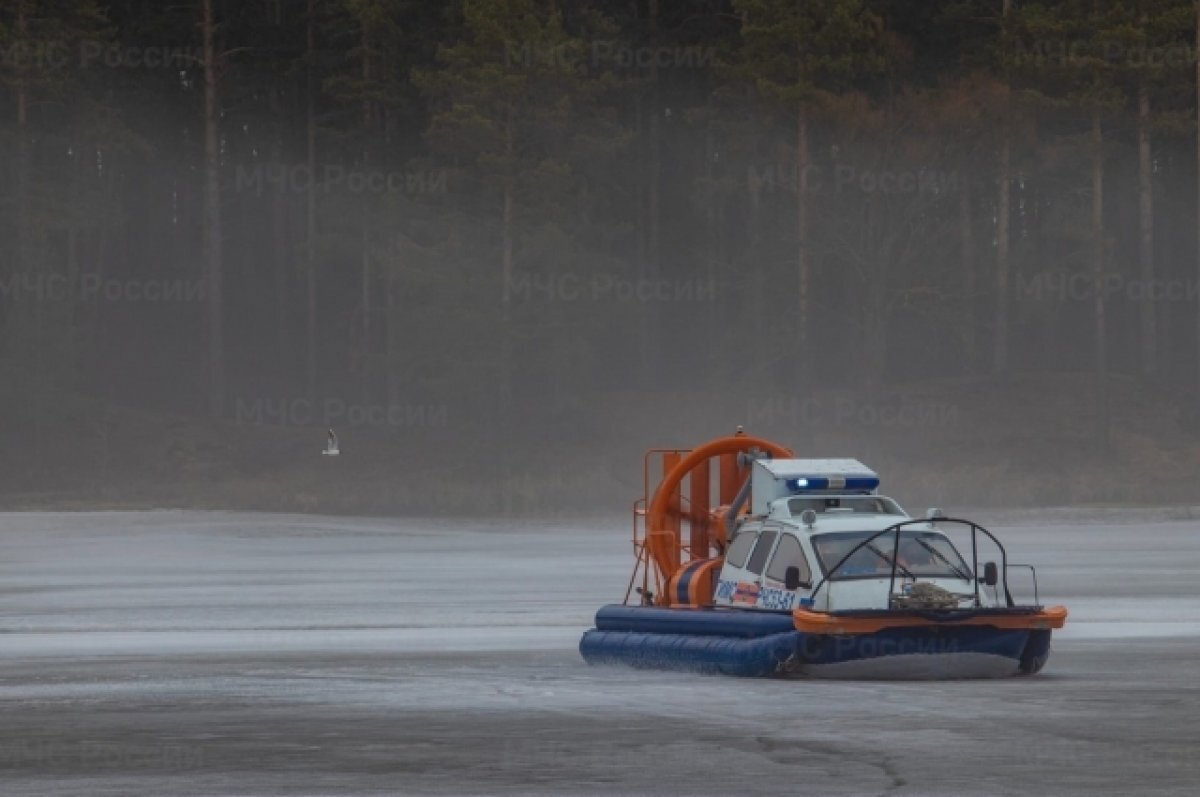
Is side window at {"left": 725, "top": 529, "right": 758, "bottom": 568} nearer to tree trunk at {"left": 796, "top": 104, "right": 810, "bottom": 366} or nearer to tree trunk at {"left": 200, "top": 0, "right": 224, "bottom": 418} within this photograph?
tree trunk at {"left": 796, "top": 104, "right": 810, "bottom": 366}

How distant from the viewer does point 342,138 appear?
6694cm

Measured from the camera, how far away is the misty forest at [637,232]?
5669cm

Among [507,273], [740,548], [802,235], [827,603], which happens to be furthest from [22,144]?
[827,603]

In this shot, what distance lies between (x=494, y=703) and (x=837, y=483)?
4.25m

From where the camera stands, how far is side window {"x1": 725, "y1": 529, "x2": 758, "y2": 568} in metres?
19.5

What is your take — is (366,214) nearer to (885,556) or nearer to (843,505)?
(843,505)

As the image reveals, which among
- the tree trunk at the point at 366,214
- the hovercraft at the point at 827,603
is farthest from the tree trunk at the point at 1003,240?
the hovercraft at the point at 827,603

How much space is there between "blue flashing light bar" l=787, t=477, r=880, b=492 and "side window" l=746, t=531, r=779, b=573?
2.17 feet

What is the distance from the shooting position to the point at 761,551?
1922 centimetres

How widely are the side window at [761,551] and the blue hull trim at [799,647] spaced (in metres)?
0.46

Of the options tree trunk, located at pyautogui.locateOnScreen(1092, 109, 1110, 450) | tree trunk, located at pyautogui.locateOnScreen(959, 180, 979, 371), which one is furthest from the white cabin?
tree trunk, located at pyautogui.locateOnScreen(959, 180, 979, 371)

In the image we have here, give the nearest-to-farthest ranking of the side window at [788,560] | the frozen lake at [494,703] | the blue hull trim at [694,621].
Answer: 1. the frozen lake at [494,703]
2. the blue hull trim at [694,621]
3. the side window at [788,560]

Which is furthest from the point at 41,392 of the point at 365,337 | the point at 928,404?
the point at 928,404

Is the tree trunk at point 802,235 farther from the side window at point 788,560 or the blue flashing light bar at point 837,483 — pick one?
the side window at point 788,560
